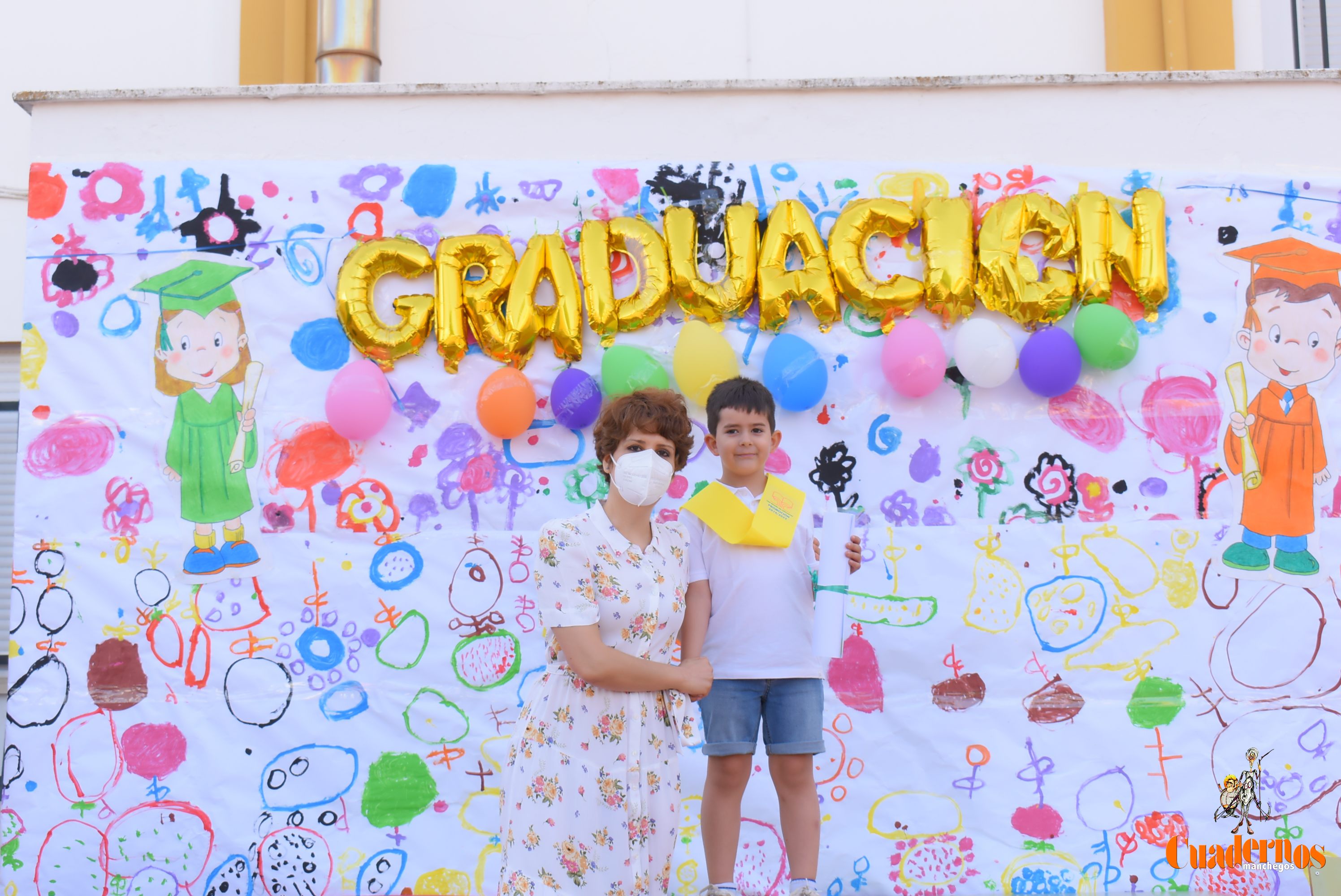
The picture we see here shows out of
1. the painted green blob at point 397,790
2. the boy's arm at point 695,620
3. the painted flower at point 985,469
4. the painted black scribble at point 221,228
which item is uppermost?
the painted black scribble at point 221,228

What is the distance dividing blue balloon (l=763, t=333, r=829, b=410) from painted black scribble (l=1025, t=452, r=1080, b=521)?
724mm

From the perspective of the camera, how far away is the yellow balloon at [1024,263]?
10.9 feet

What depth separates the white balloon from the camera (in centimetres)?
325

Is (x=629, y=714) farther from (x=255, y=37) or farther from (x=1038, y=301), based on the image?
(x=255, y=37)

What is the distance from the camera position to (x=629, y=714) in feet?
6.89

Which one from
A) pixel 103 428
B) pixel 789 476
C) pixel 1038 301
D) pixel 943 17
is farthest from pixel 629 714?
pixel 943 17

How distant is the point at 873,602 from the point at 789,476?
471 mm

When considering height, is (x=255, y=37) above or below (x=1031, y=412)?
above

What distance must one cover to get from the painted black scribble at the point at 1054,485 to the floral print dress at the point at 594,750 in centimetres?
163

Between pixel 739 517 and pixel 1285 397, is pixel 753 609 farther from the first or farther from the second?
pixel 1285 397

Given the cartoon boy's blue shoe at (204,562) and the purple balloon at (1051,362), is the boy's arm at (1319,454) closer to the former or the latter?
the purple balloon at (1051,362)

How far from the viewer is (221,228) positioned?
3.45 metres

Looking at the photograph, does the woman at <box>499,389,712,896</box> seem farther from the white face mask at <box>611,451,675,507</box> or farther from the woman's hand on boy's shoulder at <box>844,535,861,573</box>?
the woman's hand on boy's shoulder at <box>844,535,861,573</box>

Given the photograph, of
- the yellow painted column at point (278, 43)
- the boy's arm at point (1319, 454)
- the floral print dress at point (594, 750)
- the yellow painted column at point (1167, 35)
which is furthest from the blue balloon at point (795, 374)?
the yellow painted column at point (278, 43)
